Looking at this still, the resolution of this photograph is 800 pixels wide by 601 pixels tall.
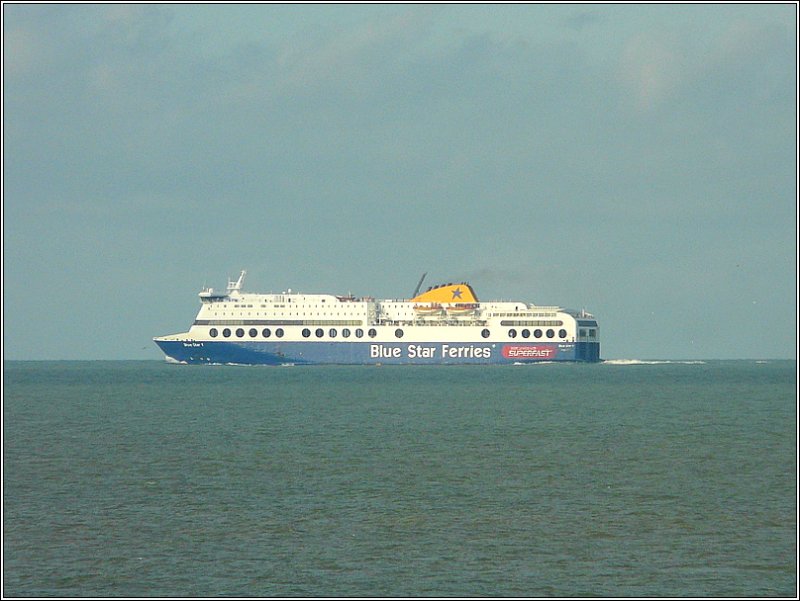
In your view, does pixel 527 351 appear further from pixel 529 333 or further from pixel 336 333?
pixel 336 333

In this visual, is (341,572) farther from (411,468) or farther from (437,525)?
(411,468)

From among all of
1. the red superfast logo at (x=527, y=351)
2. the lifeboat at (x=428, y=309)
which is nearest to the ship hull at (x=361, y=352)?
the red superfast logo at (x=527, y=351)

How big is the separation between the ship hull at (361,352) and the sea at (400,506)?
58.0 m

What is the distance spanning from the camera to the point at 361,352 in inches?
4532

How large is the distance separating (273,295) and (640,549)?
308ft

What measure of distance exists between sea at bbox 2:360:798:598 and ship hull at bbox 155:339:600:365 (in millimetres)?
58025

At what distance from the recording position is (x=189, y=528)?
2495cm

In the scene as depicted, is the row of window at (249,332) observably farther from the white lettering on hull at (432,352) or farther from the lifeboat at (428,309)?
the lifeboat at (428,309)

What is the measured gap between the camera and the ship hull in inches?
4488

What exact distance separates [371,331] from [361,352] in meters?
2.35

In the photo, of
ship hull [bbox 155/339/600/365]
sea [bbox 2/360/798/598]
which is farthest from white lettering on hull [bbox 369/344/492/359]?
sea [bbox 2/360/798/598]

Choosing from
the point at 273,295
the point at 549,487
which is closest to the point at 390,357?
the point at 273,295

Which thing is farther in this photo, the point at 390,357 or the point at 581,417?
the point at 390,357

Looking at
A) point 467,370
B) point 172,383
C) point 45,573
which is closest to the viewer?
point 45,573
